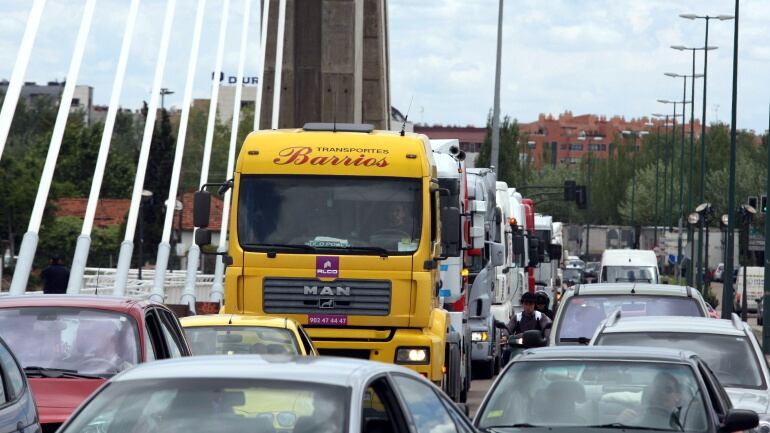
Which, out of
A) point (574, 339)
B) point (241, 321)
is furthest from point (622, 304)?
point (241, 321)

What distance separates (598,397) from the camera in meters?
9.92

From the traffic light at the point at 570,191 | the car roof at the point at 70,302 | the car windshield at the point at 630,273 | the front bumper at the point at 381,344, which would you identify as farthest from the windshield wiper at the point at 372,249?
the traffic light at the point at 570,191

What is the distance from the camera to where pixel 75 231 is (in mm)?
91625

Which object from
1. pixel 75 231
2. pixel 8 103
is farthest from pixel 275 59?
pixel 75 231

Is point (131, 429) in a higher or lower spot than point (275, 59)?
lower

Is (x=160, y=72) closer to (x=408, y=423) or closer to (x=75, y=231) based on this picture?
(x=408, y=423)

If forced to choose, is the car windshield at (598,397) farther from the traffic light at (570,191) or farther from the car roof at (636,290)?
the traffic light at (570,191)

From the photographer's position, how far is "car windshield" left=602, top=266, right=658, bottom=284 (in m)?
51.4

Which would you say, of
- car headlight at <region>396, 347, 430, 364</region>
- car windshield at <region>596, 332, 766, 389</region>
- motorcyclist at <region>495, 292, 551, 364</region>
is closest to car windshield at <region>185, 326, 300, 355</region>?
car windshield at <region>596, 332, 766, 389</region>

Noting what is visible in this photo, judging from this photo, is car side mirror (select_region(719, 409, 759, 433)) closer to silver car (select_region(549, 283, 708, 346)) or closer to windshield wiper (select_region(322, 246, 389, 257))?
silver car (select_region(549, 283, 708, 346))

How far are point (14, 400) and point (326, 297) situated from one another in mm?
8949

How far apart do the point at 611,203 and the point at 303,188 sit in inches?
5373

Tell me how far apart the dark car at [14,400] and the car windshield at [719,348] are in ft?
16.3

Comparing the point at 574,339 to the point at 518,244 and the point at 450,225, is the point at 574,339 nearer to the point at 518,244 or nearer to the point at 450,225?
the point at 450,225
